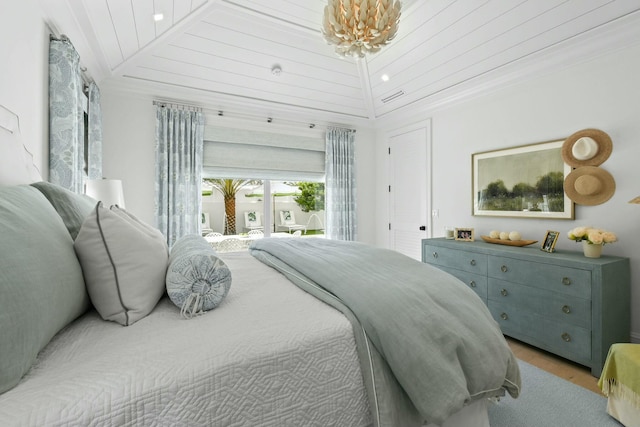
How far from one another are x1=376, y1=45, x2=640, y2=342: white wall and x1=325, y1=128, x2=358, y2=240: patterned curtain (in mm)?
1196

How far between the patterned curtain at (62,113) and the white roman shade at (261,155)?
1678mm

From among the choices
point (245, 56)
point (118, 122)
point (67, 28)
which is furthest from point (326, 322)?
point (118, 122)

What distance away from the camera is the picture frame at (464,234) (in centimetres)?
314

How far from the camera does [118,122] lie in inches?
130

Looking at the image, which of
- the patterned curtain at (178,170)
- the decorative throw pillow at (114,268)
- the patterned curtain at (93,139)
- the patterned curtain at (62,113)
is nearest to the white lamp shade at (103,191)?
the patterned curtain at (62,113)

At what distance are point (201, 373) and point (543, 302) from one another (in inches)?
102

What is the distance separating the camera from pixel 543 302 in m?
2.35

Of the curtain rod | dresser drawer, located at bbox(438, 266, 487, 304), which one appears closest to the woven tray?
dresser drawer, located at bbox(438, 266, 487, 304)

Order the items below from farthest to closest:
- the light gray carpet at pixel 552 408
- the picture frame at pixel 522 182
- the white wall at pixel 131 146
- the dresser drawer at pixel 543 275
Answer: the white wall at pixel 131 146, the picture frame at pixel 522 182, the dresser drawer at pixel 543 275, the light gray carpet at pixel 552 408

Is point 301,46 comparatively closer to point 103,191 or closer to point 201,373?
point 103,191

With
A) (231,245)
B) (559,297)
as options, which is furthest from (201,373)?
(231,245)

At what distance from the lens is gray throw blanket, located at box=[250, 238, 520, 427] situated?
97cm

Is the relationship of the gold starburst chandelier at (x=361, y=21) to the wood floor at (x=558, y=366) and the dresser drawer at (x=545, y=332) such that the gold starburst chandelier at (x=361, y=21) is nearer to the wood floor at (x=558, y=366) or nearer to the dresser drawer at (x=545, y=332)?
the dresser drawer at (x=545, y=332)

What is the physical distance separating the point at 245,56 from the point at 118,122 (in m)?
1.57
